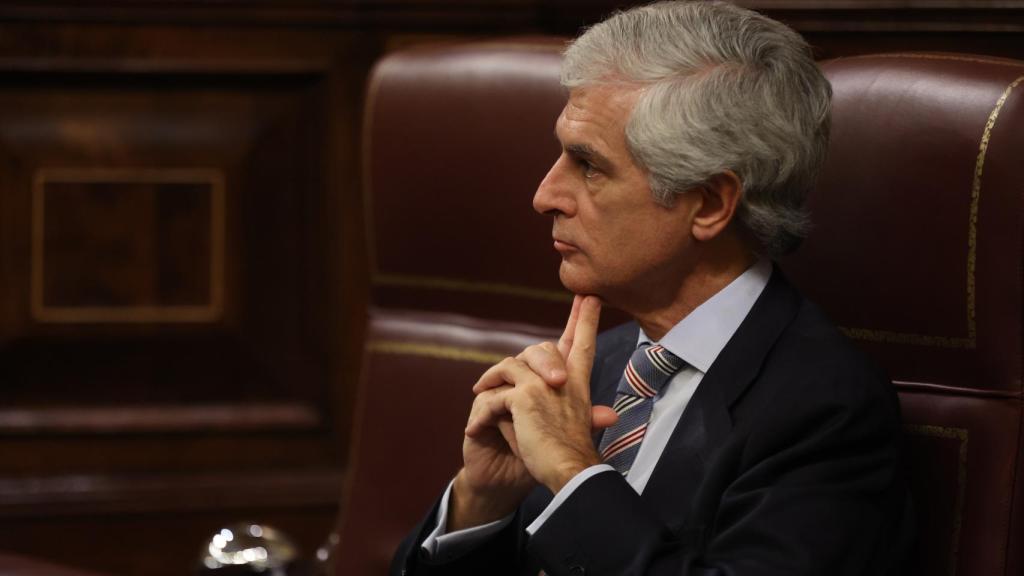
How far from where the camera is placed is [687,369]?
144 centimetres

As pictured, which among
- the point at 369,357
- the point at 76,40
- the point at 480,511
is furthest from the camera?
the point at 76,40

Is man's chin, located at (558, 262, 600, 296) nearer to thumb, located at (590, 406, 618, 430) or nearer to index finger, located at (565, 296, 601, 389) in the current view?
index finger, located at (565, 296, 601, 389)

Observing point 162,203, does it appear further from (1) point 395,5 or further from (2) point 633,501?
(2) point 633,501

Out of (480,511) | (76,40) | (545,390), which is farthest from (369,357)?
(76,40)

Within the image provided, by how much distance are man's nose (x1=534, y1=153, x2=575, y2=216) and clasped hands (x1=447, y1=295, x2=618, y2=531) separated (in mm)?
98

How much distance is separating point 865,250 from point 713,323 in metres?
0.18

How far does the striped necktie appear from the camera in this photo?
145cm

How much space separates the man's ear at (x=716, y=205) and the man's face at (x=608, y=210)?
1cm

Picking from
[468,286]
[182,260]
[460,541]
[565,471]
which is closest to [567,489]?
[565,471]

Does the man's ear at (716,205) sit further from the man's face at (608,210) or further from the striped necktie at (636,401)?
the striped necktie at (636,401)

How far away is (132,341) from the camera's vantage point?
275 cm

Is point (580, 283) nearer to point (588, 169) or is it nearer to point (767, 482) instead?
point (588, 169)

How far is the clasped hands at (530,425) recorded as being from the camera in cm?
133

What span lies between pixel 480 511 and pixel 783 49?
1.92ft
